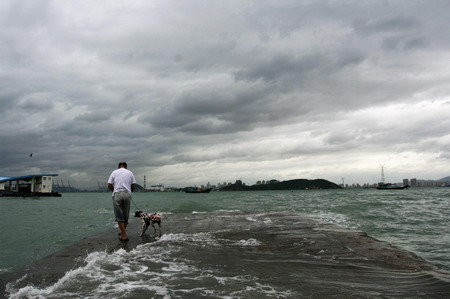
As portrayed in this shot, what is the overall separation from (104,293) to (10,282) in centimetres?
182

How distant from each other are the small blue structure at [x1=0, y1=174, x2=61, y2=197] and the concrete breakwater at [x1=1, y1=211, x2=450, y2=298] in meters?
93.3

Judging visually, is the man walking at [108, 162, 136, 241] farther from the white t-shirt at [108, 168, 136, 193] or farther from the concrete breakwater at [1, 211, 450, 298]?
the concrete breakwater at [1, 211, 450, 298]

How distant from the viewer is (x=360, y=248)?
6.87 metres

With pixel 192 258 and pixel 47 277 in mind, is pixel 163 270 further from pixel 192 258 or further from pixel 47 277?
pixel 47 277

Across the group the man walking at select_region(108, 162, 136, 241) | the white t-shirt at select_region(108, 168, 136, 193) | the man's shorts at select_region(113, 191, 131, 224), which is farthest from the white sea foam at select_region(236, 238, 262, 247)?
the white t-shirt at select_region(108, 168, 136, 193)

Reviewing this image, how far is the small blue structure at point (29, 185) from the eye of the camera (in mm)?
85575

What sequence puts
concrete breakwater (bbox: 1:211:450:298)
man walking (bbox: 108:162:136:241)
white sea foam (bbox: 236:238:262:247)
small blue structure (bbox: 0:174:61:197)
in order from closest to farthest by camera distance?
concrete breakwater (bbox: 1:211:450:298)
white sea foam (bbox: 236:238:262:247)
man walking (bbox: 108:162:136:241)
small blue structure (bbox: 0:174:61:197)

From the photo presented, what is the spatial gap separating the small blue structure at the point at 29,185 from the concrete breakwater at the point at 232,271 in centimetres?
9331

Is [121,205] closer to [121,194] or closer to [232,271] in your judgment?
[121,194]

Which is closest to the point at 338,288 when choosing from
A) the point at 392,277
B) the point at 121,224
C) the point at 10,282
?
the point at 392,277

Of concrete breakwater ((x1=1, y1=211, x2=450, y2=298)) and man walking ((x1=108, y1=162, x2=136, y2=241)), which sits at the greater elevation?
man walking ((x1=108, y1=162, x2=136, y2=241))

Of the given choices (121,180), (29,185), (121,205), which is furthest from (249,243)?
(29,185)

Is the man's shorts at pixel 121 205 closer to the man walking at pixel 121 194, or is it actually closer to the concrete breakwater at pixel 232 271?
the man walking at pixel 121 194

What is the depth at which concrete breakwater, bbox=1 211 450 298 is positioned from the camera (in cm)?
403
